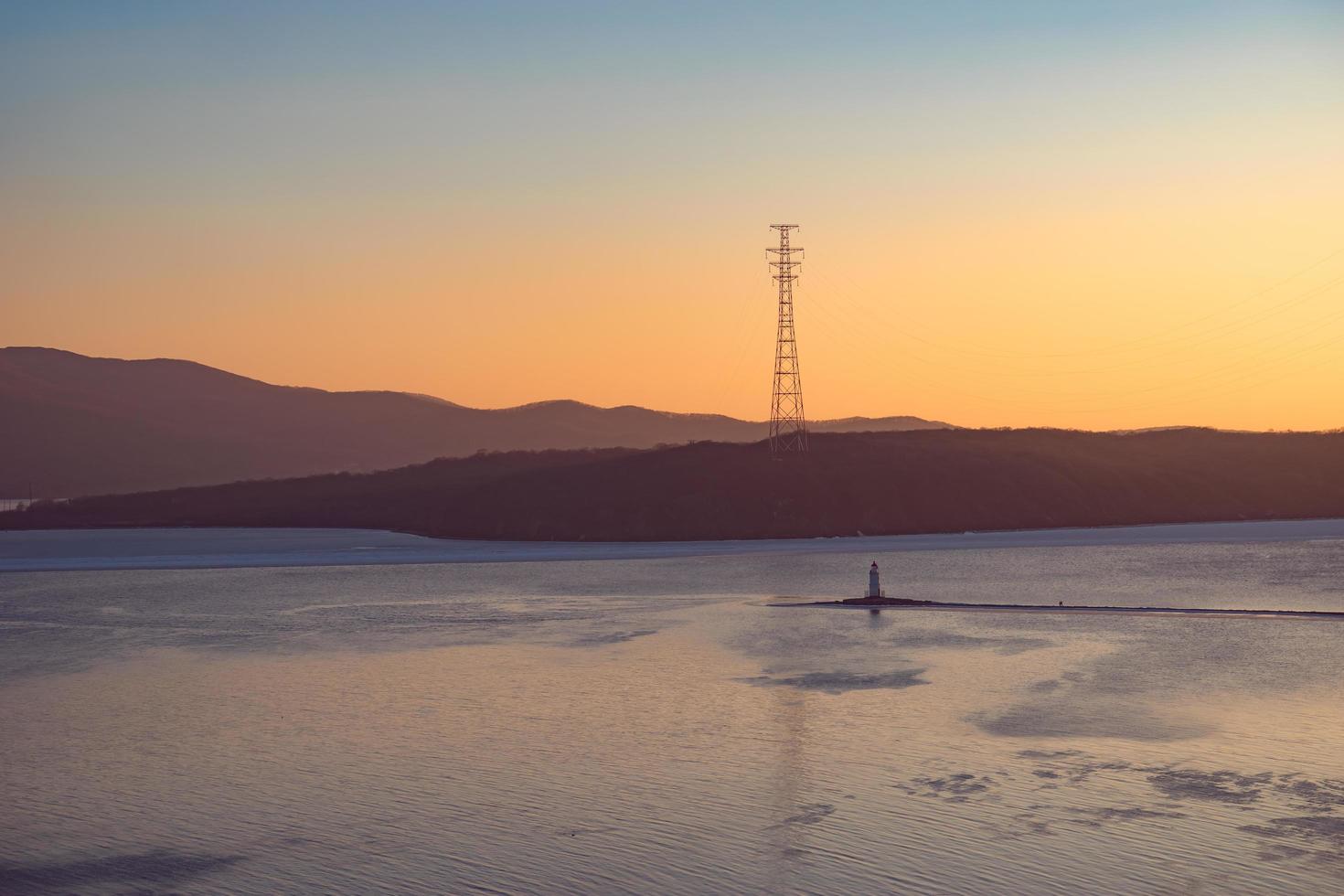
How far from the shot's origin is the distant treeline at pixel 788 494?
8138 cm

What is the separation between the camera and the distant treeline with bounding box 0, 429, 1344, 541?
267 ft

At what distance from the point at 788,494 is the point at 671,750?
67.7 m

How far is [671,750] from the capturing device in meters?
18.2

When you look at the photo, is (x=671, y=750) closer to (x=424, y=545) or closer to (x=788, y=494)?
(x=424, y=545)

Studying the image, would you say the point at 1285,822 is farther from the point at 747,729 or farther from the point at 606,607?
the point at 606,607

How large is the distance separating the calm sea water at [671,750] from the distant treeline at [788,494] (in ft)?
141

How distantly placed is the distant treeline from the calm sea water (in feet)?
141

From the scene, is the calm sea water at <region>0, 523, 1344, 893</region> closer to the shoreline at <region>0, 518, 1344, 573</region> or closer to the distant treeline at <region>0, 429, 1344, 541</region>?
the shoreline at <region>0, 518, 1344, 573</region>

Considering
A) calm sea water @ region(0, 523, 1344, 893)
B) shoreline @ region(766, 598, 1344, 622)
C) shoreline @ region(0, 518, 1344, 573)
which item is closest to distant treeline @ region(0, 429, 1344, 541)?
shoreline @ region(0, 518, 1344, 573)

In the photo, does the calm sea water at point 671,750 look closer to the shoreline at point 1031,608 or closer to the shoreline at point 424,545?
the shoreline at point 1031,608

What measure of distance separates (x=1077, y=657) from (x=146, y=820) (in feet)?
60.5

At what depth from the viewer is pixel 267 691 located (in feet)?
77.9

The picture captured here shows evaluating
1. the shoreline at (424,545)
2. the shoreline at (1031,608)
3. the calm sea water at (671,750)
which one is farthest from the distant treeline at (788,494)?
the calm sea water at (671,750)

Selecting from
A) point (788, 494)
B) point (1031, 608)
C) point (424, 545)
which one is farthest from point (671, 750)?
point (788, 494)
